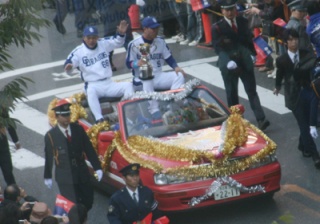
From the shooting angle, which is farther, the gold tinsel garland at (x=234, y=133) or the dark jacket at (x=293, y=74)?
the dark jacket at (x=293, y=74)

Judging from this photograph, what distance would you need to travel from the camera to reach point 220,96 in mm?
18219

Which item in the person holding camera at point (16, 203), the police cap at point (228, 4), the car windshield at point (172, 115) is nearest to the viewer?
the person holding camera at point (16, 203)

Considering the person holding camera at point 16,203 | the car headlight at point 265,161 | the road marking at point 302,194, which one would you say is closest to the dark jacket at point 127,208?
the person holding camera at point 16,203

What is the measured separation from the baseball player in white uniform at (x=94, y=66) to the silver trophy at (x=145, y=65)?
28 cm

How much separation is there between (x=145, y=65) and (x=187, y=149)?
258 cm

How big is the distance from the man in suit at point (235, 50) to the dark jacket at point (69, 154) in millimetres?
4183

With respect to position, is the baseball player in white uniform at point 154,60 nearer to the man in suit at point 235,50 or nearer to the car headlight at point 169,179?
the man in suit at point 235,50

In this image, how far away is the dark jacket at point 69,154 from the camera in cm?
1231

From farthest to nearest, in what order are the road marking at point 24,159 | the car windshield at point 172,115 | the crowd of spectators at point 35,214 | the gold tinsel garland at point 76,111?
the road marking at point 24,159 → the gold tinsel garland at point 76,111 → the car windshield at point 172,115 → the crowd of spectators at point 35,214

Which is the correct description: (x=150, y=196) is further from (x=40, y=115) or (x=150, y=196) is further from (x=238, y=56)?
(x=40, y=115)

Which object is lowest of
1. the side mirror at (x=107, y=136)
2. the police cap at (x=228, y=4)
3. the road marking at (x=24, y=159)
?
the road marking at (x=24, y=159)

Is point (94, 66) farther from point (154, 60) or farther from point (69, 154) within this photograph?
point (69, 154)

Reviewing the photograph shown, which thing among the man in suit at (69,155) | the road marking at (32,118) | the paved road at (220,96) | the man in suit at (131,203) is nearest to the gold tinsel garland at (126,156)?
the man in suit at (69,155)

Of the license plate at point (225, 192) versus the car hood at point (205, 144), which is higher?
the car hood at point (205, 144)
